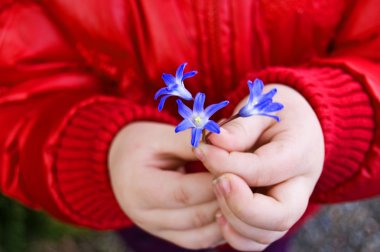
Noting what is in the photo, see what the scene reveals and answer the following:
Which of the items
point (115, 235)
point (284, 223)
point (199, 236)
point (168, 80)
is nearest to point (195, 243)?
point (199, 236)

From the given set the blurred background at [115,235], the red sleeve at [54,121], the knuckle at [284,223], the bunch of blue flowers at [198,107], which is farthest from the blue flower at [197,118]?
the blurred background at [115,235]

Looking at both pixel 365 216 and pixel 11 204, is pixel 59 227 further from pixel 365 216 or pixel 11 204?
pixel 365 216

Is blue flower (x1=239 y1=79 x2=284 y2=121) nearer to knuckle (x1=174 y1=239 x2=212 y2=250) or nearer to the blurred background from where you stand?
knuckle (x1=174 y1=239 x2=212 y2=250)

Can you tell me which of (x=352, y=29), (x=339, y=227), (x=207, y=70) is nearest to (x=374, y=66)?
(x=352, y=29)

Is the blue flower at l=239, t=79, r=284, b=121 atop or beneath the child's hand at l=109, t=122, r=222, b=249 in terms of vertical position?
atop

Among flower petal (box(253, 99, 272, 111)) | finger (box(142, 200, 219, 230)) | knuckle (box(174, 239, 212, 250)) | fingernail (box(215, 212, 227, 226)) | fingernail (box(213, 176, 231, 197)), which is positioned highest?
flower petal (box(253, 99, 272, 111))

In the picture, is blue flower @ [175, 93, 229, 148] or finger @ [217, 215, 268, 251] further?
finger @ [217, 215, 268, 251]

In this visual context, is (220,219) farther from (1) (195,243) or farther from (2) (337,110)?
(2) (337,110)

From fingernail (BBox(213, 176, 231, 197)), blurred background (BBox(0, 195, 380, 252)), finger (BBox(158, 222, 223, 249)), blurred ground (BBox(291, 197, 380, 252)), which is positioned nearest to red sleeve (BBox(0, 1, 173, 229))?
finger (BBox(158, 222, 223, 249))
